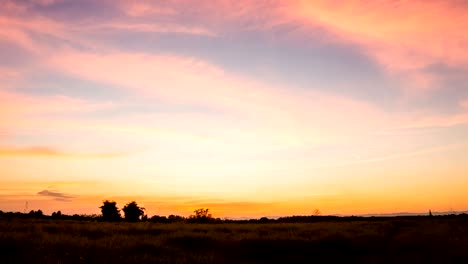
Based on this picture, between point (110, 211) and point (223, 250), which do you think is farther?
point (110, 211)

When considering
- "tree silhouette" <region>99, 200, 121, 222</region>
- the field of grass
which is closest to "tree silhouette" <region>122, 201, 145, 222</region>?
"tree silhouette" <region>99, 200, 121, 222</region>

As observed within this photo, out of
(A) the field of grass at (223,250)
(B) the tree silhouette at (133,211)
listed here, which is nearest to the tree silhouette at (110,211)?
(B) the tree silhouette at (133,211)

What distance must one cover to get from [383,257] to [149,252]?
11514mm

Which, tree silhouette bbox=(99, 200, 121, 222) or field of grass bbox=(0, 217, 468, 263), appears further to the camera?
tree silhouette bbox=(99, 200, 121, 222)

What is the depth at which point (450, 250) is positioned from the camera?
25266 millimetres

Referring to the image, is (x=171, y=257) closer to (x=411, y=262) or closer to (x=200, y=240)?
(x=200, y=240)

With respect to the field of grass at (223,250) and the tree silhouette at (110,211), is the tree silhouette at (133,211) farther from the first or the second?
the field of grass at (223,250)

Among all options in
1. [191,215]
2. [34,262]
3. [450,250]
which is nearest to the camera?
[34,262]

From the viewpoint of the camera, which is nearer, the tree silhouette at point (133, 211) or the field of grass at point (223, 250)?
the field of grass at point (223, 250)

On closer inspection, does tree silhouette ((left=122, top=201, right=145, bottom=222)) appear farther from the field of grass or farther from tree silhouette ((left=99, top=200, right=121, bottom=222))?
the field of grass

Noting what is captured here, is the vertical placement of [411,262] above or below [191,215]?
below

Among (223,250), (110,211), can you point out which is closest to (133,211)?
(110,211)

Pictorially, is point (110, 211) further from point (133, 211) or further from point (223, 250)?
point (223, 250)

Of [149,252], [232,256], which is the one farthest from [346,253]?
[149,252]
